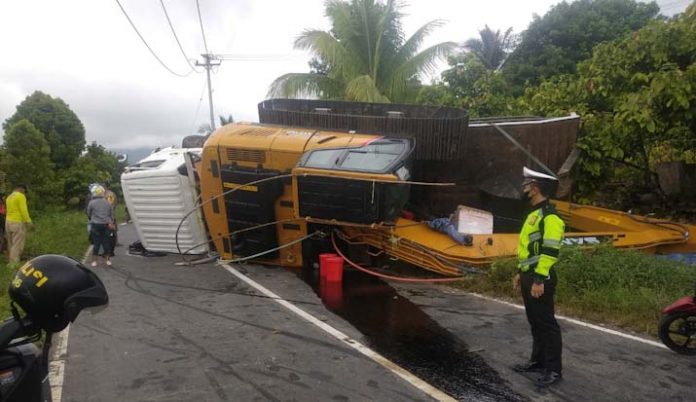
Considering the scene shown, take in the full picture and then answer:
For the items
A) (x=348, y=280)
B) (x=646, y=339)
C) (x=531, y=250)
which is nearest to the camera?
(x=531, y=250)

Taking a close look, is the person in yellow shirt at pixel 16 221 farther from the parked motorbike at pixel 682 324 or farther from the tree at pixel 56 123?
the tree at pixel 56 123

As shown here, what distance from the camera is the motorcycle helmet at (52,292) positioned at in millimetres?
2658

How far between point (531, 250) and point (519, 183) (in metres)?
5.38

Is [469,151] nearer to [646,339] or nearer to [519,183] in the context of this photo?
[519,183]

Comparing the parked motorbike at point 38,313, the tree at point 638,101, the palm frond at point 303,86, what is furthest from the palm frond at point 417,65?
the parked motorbike at point 38,313

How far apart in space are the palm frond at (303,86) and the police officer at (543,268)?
12.5m

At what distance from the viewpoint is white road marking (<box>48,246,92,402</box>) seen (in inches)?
167

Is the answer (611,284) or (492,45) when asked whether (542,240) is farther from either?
(492,45)

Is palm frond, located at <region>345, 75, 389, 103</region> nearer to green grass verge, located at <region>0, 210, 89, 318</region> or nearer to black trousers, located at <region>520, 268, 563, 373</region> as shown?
green grass verge, located at <region>0, 210, 89, 318</region>

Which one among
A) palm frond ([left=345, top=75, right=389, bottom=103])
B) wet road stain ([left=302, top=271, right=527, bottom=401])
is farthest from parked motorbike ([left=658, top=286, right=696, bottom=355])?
palm frond ([left=345, top=75, right=389, bottom=103])

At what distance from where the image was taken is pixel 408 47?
1688 centimetres

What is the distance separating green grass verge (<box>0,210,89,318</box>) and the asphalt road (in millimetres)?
2087

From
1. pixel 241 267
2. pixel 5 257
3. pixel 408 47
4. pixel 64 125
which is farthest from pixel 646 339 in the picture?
pixel 64 125

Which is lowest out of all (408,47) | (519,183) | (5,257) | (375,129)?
(5,257)
